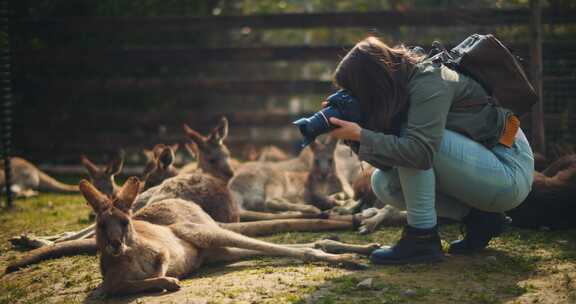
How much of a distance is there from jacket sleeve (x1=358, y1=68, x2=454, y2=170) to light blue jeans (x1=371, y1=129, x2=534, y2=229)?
139mm

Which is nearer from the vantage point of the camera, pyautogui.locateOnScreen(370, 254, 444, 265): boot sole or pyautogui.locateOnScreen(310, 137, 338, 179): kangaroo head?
pyautogui.locateOnScreen(370, 254, 444, 265): boot sole

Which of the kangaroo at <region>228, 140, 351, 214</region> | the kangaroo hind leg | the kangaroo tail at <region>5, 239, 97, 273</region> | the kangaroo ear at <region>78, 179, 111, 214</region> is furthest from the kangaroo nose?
the kangaroo at <region>228, 140, 351, 214</region>

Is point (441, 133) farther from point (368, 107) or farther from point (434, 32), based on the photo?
point (434, 32)

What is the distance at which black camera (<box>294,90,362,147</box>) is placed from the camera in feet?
13.4

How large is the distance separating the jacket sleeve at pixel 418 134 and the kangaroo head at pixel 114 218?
58.1 inches

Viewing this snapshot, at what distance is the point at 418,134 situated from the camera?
3.97 metres

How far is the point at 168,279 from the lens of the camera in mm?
4074

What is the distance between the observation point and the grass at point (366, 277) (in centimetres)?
371

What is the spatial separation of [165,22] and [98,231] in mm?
5988

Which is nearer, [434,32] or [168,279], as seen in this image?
[168,279]

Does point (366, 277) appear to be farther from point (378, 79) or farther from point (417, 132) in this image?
point (378, 79)

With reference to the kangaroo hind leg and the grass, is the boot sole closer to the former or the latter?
the grass

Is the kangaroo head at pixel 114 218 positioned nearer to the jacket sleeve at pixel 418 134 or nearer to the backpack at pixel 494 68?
the jacket sleeve at pixel 418 134

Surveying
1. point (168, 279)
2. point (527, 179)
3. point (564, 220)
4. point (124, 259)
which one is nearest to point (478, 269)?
point (527, 179)
